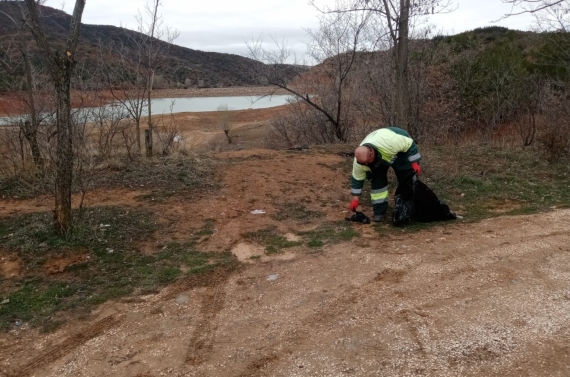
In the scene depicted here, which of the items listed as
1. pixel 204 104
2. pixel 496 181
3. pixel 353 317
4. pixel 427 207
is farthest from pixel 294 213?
pixel 204 104

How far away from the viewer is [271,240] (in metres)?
5.95

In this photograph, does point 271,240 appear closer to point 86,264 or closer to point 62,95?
point 86,264

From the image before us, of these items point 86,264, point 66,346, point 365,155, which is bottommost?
point 66,346

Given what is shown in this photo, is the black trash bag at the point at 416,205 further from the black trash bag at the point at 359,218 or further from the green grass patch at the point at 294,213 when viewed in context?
the green grass patch at the point at 294,213

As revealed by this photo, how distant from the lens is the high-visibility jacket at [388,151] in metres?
6.18

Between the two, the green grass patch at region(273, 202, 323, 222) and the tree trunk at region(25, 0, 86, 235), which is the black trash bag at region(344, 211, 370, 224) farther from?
the tree trunk at region(25, 0, 86, 235)

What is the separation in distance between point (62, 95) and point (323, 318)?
3.76 meters

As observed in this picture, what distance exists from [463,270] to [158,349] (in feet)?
10.1

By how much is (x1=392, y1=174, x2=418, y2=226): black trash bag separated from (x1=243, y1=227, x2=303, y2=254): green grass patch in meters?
1.47

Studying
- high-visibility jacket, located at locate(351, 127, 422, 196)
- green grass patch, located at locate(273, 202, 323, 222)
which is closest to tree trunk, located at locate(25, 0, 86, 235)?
green grass patch, located at locate(273, 202, 323, 222)

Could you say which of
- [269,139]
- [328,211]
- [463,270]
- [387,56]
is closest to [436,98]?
[387,56]

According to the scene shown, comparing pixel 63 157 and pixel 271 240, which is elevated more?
pixel 63 157

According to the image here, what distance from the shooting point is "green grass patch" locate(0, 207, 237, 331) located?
14.2 ft

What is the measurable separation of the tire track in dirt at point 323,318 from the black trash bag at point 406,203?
1587 mm
